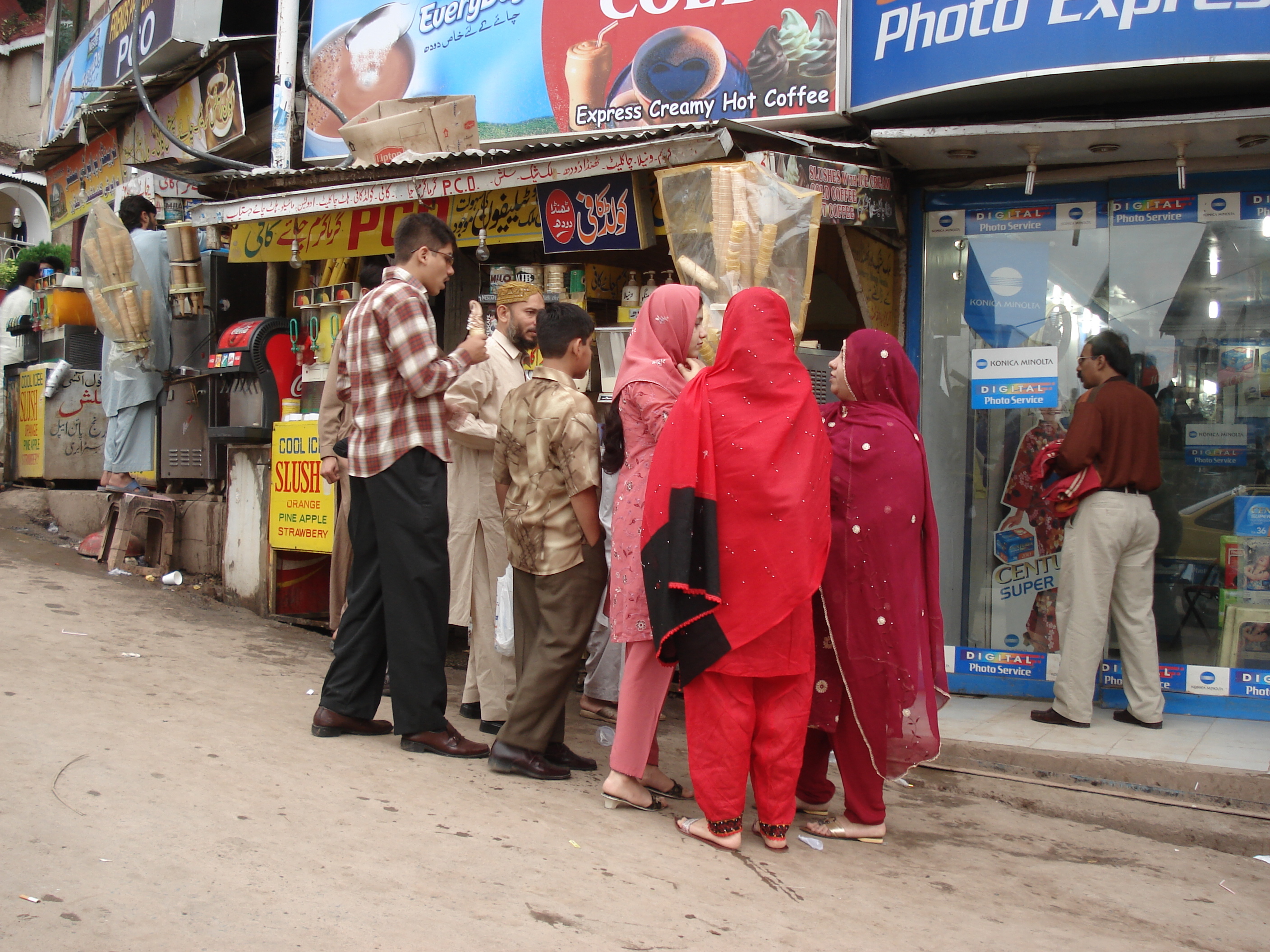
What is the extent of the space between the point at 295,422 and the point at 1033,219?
14.2 ft

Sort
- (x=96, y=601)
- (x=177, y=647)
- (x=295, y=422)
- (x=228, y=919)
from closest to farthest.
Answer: (x=228, y=919), (x=177, y=647), (x=96, y=601), (x=295, y=422)

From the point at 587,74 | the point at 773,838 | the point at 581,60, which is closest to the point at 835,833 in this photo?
the point at 773,838

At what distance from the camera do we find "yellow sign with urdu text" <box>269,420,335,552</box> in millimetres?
6047

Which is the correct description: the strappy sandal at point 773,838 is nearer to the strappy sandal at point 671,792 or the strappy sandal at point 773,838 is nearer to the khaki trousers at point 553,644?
the strappy sandal at point 671,792

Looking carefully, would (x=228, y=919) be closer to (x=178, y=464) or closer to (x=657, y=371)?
(x=657, y=371)

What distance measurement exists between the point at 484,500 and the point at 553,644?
1.01 m

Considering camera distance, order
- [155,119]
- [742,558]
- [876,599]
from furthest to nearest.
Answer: [155,119] < [876,599] < [742,558]

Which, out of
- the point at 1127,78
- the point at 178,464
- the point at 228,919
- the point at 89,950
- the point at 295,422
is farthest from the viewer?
the point at 178,464

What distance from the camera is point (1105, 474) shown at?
4852mm

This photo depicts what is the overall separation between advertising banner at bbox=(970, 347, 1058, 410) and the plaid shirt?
119 inches

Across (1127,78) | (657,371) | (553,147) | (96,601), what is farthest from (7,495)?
(1127,78)

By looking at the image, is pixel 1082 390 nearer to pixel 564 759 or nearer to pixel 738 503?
pixel 738 503

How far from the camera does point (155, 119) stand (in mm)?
8258

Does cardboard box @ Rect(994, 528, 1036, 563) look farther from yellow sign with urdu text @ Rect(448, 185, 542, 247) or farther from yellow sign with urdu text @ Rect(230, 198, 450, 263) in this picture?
yellow sign with urdu text @ Rect(230, 198, 450, 263)
